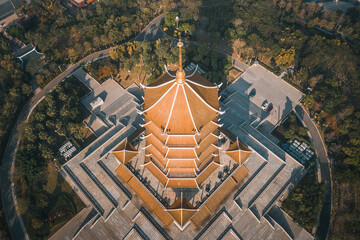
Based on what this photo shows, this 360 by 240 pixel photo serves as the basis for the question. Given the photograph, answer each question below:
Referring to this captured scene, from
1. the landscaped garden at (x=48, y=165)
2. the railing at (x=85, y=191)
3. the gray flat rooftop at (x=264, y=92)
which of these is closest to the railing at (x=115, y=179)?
the railing at (x=85, y=191)

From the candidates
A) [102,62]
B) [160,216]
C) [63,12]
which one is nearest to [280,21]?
[102,62]

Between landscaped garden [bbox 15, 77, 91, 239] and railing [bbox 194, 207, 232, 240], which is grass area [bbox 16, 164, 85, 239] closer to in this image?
landscaped garden [bbox 15, 77, 91, 239]

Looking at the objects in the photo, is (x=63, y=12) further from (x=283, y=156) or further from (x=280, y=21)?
(x=283, y=156)

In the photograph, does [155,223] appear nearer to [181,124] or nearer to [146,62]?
[181,124]

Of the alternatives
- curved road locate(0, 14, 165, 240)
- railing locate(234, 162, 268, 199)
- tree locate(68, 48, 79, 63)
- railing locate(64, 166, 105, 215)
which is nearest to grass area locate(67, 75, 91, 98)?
curved road locate(0, 14, 165, 240)

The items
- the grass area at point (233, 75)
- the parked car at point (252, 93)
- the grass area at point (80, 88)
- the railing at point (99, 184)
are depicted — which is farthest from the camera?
the grass area at point (233, 75)

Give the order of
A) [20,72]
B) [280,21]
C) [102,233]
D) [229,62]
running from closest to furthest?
1. [102,233]
2. [20,72]
3. [229,62]
4. [280,21]

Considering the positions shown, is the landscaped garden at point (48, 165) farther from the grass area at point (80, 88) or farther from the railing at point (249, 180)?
the railing at point (249, 180)
